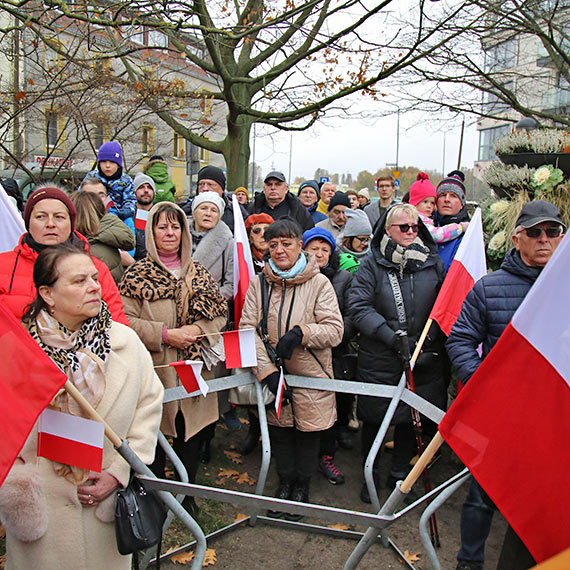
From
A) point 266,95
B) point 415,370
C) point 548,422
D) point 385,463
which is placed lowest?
point 385,463

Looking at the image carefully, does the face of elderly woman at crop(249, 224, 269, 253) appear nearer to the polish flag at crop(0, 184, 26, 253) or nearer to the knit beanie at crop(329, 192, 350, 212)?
the knit beanie at crop(329, 192, 350, 212)

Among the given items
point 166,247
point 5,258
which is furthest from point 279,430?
point 5,258

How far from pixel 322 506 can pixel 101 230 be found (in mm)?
2701

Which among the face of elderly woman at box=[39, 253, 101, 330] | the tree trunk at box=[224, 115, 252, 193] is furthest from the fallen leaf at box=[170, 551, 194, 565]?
the tree trunk at box=[224, 115, 252, 193]

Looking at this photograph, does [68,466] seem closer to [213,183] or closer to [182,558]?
[182,558]

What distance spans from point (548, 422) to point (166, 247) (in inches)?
102

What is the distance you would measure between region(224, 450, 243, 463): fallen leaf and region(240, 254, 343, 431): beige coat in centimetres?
107

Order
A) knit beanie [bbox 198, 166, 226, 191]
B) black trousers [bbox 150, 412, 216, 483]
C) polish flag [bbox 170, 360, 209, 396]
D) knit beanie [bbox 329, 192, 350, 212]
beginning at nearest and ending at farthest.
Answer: polish flag [bbox 170, 360, 209, 396], black trousers [bbox 150, 412, 216, 483], knit beanie [bbox 198, 166, 226, 191], knit beanie [bbox 329, 192, 350, 212]

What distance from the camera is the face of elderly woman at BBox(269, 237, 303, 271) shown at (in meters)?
3.86

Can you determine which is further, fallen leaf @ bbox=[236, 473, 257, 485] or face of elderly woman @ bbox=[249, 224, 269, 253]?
face of elderly woman @ bbox=[249, 224, 269, 253]

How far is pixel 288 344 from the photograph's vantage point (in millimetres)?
3648

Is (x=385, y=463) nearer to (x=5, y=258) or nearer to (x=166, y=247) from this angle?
(x=166, y=247)

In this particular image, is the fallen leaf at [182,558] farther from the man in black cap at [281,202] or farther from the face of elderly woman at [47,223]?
the man in black cap at [281,202]

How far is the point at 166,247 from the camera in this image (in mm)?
3693
